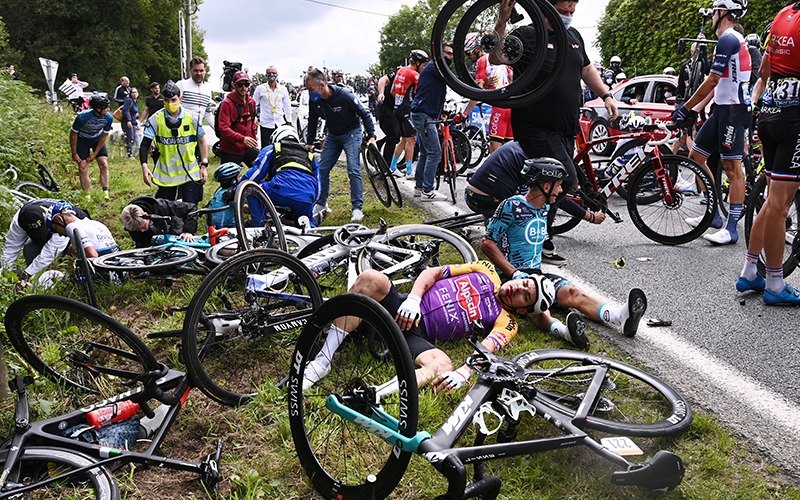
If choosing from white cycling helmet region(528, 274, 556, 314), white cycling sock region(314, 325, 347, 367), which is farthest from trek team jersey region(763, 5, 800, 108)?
white cycling sock region(314, 325, 347, 367)

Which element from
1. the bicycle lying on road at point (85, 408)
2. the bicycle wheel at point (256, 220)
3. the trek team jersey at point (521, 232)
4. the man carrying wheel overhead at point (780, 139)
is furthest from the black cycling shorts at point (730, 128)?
the bicycle lying on road at point (85, 408)

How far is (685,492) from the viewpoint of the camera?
8.96 ft

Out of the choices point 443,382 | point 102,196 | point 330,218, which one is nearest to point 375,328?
point 443,382

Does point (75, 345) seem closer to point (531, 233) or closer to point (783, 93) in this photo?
point (531, 233)

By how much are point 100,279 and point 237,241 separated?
1297mm

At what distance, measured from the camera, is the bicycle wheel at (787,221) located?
4.89 m

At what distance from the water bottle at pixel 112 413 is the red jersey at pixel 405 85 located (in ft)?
25.9

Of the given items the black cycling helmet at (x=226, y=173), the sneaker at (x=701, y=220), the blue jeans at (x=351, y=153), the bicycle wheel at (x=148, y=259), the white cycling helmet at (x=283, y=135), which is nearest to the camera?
the bicycle wheel at (x=148, y=259)

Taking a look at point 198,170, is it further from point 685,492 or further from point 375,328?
point 685,492

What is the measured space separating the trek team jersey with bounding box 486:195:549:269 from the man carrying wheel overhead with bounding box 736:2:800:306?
161cm

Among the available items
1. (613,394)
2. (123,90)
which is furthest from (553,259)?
(123,90)

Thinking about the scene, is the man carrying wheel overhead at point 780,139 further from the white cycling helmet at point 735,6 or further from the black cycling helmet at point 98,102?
the black cycling helmet at point 98,102

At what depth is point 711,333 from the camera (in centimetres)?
423

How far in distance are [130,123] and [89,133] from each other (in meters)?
7.53
